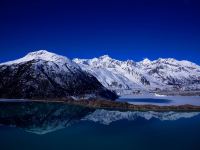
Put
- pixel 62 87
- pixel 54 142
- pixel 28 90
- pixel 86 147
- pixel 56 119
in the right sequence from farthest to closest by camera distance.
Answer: pixel 62 87, pixel 28 90, pixel 56 119, pixel 54 142, pixel 86 147

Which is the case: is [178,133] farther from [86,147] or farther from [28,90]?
[28,90]

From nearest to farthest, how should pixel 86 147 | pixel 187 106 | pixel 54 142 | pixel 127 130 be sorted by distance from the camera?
pixel 86 147 < pixel 54 142 < pixel 127 130 < pixel 187 106

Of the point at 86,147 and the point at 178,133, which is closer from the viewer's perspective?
the point at 86,147

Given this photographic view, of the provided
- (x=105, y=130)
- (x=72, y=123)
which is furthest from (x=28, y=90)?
(x=105, y=130)

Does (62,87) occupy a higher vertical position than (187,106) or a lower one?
higher

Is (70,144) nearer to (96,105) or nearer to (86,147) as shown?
(86,147)

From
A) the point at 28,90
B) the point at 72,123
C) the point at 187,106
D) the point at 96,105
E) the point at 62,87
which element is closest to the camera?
the point at 72,123

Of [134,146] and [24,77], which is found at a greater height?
[24,77]

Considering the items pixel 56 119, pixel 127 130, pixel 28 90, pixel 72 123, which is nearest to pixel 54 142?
pixel 127 130

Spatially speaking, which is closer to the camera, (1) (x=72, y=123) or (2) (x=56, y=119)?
(1) (x=72, y=123)

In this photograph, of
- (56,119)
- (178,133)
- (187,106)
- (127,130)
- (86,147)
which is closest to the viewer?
(86,147)
